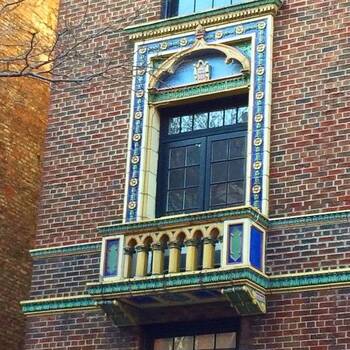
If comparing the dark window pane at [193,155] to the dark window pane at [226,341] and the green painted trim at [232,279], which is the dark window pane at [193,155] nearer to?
the green painted trim at [232,279]

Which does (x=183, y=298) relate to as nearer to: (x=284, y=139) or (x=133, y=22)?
(x=284, y=139)

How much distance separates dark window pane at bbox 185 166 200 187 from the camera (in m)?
17.2

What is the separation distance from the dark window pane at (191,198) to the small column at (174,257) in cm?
128

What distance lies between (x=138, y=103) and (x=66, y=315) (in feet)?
12.0

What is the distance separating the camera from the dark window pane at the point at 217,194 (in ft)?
55.4

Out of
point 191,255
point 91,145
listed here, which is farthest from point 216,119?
point 191,255

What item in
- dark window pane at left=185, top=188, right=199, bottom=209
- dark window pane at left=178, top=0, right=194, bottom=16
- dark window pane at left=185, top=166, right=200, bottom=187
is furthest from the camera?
dark window pane at left=178, top=0, right=194, bottom=16

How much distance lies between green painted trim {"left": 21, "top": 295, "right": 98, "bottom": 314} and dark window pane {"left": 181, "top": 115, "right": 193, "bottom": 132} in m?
3.15

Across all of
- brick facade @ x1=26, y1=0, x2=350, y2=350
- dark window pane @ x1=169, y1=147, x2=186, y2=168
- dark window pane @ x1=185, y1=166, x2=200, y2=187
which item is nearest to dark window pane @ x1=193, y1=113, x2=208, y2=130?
dark window pane @ x1=169, y1=147, x2=186, y2=168

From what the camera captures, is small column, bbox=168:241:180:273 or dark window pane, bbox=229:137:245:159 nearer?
small column, bbox=168:241:180:273

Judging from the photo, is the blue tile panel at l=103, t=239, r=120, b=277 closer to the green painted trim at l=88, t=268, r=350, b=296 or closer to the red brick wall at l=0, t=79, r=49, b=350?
the green painted trim at l=88, t=268, r=350, b=296

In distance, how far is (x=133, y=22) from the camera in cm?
1886

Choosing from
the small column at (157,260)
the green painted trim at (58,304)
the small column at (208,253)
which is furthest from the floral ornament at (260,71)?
the green painted trim at (58,304)

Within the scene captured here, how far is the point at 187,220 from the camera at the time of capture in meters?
15.8
